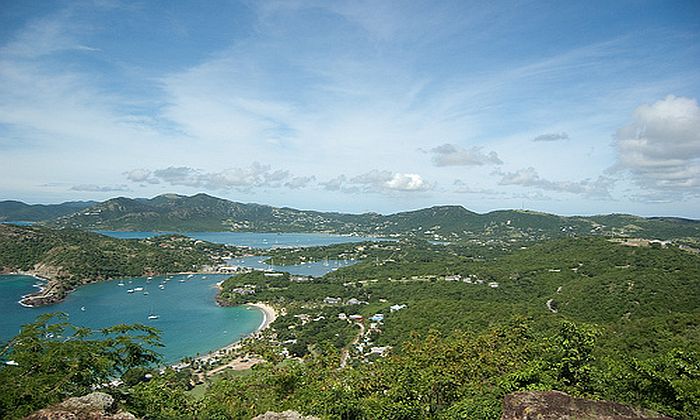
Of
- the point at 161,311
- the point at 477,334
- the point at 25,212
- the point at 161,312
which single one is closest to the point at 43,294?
the point at 161,311

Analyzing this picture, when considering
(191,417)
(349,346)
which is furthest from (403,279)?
(191,417)

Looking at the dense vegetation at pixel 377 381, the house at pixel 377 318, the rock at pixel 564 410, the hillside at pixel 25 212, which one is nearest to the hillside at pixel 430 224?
the hillside at pixel 25 212

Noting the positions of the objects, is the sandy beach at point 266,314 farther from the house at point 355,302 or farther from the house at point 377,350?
the house at point 377,350

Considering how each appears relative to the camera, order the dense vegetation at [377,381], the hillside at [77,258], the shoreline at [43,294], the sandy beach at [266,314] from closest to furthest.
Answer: the dense vegetation at [377,381], the sandy beach at [266,314], the shoreline at [43,294], the hillside at [77,258]

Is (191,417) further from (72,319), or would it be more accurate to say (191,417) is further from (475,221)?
(475,221)

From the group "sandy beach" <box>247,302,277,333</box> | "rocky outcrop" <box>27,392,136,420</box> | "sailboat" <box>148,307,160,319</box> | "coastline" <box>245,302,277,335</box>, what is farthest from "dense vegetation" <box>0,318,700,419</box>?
"sailboat" <box>148,307,160,319</box>

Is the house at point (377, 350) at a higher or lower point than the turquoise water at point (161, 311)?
higher

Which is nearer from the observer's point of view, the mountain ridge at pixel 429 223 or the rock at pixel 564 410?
the rock at pixel 564 410
